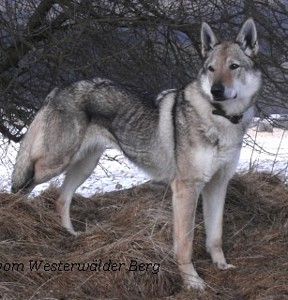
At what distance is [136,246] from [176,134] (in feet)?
3.17

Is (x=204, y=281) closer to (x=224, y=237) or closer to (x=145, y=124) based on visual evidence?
(x=224, y=237)

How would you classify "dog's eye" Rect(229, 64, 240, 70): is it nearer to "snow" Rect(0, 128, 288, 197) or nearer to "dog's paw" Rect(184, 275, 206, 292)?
"dog's paw" Rect(184, 275, 206, 292)

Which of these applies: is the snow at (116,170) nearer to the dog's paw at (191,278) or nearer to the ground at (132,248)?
the ground at (132,248)

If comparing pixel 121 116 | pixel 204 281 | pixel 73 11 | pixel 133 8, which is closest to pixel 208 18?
pixel 133 8

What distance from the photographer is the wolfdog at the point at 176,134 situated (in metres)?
4.64

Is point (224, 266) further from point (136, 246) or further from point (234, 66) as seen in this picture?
point (234, 66)

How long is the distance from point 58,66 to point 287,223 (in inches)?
129

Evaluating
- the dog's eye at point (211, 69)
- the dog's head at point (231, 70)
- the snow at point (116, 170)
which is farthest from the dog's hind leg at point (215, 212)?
the snow at point (116, 170)

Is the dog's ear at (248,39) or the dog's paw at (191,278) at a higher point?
the dog's ear at (248,39)

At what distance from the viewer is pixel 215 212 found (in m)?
5.04

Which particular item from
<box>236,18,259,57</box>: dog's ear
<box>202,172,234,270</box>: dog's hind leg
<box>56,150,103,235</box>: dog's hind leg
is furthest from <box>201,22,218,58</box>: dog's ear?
<box>56,150,103,235</box>: dog's hind leg

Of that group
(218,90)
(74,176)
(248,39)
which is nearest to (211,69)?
(218,90)

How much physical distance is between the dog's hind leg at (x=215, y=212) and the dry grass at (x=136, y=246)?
0.13 metres

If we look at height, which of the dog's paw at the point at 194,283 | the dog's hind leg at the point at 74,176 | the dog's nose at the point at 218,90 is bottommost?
the dog's paw at the point at 194,283
